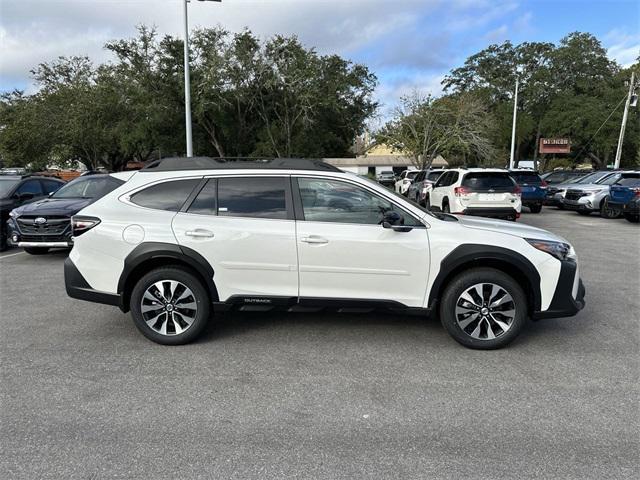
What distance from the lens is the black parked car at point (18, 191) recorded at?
10375mm

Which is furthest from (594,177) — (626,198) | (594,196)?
(626,198)

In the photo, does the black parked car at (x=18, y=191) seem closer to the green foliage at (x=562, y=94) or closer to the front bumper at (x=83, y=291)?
the front bumper at (x=83, y=291)

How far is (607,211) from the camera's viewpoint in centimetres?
1662

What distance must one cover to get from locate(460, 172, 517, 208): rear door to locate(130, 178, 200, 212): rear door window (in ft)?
32.0

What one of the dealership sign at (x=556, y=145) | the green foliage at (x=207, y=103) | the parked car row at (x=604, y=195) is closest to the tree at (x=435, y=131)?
the green foliage at (x=207, y=103)

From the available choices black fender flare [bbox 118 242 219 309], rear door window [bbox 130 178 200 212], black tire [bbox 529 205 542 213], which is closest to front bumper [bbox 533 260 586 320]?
black fender flare [bbox 118 242 219 309]

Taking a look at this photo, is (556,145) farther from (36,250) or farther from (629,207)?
(36,250)

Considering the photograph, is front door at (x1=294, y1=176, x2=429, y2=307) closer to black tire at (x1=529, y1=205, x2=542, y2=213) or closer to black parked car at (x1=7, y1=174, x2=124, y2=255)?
black parked car at (x1=7, y1=174, x2=124, y2=255)

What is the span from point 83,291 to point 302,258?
85.6 inches

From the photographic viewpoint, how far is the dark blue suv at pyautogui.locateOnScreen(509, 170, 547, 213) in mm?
18656

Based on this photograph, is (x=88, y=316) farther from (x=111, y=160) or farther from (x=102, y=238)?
(x=111, y=160)

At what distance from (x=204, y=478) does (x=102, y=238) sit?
2735mm

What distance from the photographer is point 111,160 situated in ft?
148

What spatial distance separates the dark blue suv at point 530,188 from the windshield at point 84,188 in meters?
14.2
